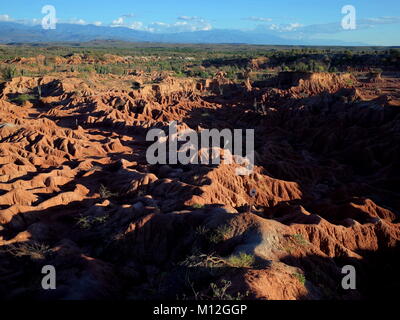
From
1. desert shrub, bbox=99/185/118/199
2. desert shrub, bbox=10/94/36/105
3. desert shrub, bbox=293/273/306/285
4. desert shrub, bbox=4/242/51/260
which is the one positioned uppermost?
desert shrub, bbox=10/94/36/105

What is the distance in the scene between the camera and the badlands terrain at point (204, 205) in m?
12.1

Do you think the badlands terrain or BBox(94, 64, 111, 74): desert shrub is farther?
BBox(94, 64, 111, 74): desert shrub

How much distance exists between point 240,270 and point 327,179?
→ 21.2 m

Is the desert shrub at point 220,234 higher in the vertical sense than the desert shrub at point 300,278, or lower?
higher

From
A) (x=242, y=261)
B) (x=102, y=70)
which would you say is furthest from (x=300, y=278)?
(x=102, y=70)

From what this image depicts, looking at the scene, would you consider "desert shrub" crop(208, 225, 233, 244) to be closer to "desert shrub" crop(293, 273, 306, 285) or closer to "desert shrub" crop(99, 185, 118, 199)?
"desert shrub" crop(293, 273, 306, 285)

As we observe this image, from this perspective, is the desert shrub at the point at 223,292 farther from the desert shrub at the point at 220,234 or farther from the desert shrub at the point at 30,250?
the desert shrub at the point at 30,250

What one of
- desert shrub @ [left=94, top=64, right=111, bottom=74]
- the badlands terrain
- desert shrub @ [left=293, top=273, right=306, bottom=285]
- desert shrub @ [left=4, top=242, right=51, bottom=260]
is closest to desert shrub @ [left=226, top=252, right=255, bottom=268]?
the badlands terrain

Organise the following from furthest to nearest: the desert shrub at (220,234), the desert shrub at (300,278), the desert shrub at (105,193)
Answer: the desert shrub at (105,193), the desert shrub at (220,234), the desert shrub at (300,278)

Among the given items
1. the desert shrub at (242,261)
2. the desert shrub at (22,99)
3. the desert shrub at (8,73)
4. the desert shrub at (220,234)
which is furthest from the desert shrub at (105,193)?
the desert shrub at (8,73)

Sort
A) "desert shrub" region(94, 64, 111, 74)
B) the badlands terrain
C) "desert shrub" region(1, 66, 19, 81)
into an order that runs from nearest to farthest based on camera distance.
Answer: the badlands terrain < "desert shrub" region(1, 66, 19, 81) < "desert shrub" region(94, 64, 111, 74)

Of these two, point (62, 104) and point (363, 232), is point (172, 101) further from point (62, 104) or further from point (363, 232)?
point (363, 232)

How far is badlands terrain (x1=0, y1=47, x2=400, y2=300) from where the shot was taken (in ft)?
39.7

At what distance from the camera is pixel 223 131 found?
43.0 metres
